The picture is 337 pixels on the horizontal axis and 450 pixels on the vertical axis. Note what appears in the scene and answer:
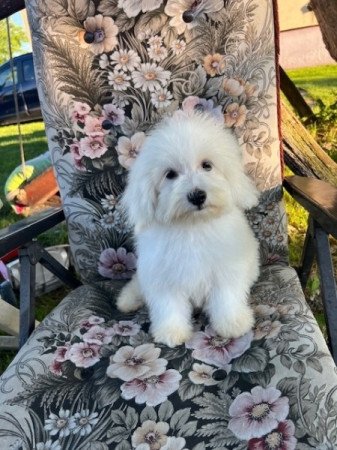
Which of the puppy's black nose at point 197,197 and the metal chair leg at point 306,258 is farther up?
the puppy's black nose at point 197,197

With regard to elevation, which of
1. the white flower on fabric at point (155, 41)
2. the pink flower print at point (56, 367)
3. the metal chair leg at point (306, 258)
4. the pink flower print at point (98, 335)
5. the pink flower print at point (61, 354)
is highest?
the white flower on fabric at point (155, 41)

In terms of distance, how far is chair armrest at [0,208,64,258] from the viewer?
5.52ft

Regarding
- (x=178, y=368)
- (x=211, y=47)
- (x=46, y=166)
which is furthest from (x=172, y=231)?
(x=46, y=166)

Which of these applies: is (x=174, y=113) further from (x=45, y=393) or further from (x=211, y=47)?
(x=45, y=393)

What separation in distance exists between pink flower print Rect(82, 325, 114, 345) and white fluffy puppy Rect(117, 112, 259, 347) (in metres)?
0.15

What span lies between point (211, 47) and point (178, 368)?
115cm

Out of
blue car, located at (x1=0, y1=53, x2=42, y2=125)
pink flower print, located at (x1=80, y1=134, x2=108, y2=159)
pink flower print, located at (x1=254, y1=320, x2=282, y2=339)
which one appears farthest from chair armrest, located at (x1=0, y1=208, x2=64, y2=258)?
blue car, located at (x1=0, y1=53, x2=42, y2=125)

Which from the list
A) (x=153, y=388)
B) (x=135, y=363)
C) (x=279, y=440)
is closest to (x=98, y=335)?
(x=135, y=363)

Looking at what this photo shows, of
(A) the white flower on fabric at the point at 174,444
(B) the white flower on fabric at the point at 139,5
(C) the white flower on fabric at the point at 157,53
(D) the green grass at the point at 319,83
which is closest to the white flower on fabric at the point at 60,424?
(A) the white flower on fabric at the point at 174,444

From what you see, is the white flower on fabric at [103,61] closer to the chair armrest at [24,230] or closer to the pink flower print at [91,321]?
the chair armrest at [24,230]

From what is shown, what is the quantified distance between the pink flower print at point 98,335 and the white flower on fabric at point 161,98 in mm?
853

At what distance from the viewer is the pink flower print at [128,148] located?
2.03 meters

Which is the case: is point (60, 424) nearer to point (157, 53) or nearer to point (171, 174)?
point (171, 174)

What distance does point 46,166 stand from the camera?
12.1 feet
